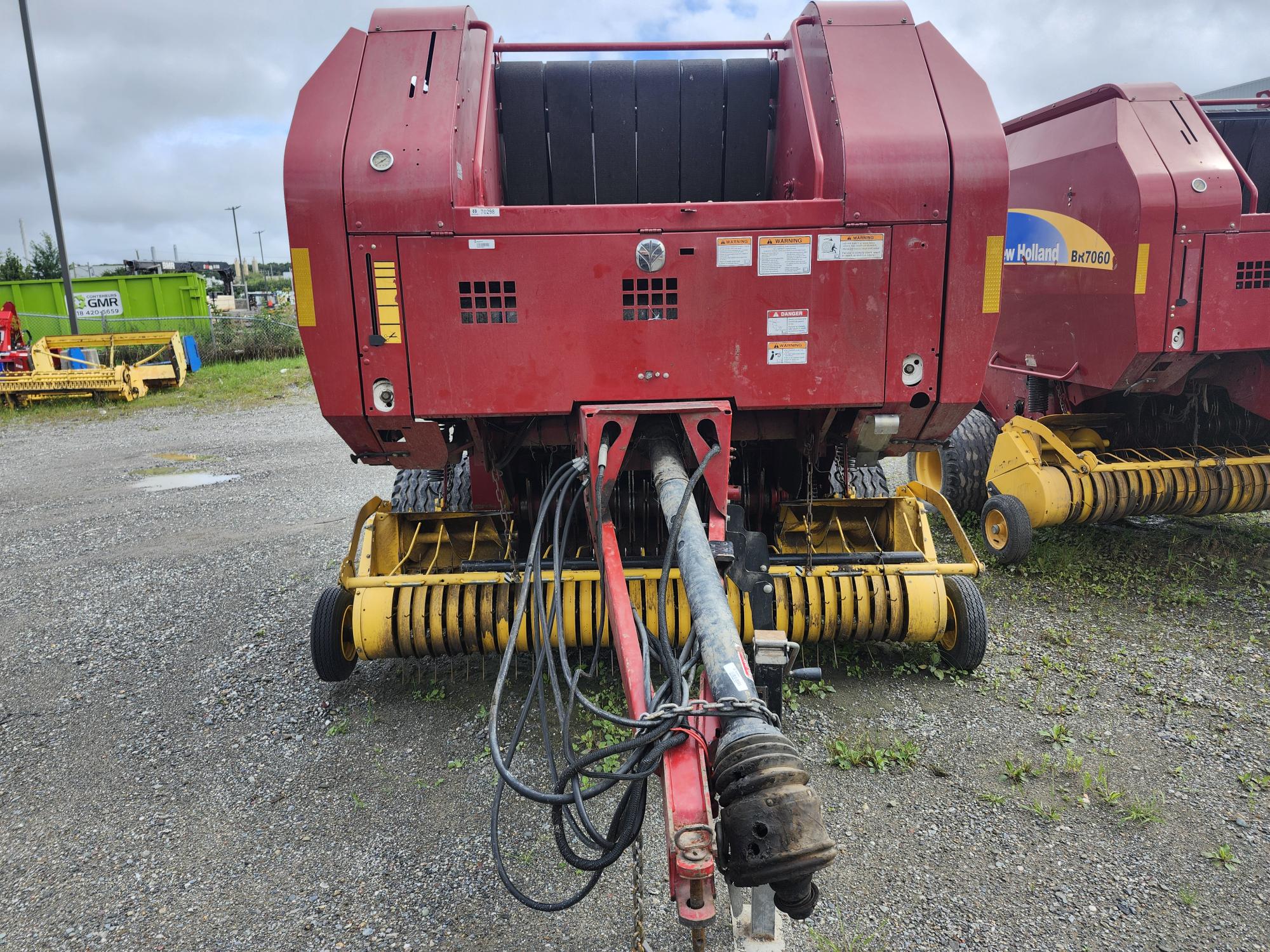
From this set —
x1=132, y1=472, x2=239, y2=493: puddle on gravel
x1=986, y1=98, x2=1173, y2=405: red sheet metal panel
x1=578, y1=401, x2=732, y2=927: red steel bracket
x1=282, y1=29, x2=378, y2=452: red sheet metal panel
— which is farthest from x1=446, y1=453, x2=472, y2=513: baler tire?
x1=132, y1=472, x2=239, y2=493: puddle on gravel

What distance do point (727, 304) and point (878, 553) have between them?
1423 millimetres

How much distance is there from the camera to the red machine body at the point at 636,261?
3.04 m

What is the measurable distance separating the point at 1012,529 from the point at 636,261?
3249 millimetres

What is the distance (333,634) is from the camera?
3715 mm

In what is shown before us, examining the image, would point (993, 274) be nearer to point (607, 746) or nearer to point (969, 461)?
point (607, 746)

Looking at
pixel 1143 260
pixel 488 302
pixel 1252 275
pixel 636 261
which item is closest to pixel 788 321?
pixel 636 261

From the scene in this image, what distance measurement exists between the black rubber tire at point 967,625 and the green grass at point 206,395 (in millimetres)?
12142

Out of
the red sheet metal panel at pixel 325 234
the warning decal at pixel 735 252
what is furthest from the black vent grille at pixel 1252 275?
the red sheet metal panel at pixel 325 234

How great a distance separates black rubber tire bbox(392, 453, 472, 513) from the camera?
4.46 meters

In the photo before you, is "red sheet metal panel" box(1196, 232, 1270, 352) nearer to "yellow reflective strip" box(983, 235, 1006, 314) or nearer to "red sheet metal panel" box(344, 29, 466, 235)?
"yellow reflective strip" box(983, 235, 1006, 314)

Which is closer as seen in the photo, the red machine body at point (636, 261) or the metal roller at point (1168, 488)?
the red machine body at point (636, 261)

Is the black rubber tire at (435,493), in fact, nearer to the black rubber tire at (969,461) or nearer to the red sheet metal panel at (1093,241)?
the red sheet metal panel at (1093,241)

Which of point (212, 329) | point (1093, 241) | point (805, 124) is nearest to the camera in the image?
point (805, 124)

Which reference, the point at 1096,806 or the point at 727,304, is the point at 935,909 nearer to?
the point at 1096,806
